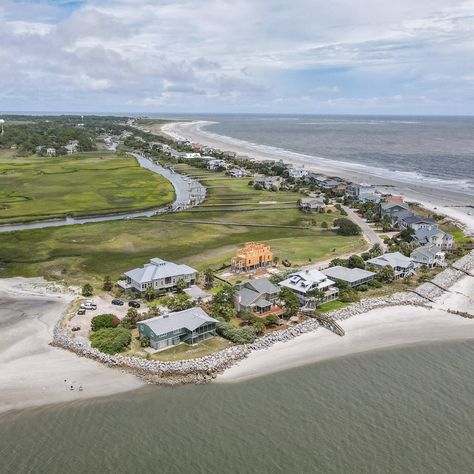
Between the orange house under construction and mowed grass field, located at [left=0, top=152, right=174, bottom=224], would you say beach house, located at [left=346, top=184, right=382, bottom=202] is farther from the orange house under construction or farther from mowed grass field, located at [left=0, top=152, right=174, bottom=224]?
the orange house under construction

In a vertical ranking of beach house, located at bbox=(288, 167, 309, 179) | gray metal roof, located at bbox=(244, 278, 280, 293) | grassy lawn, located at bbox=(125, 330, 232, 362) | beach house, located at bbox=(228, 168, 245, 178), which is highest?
gray metal roof, located at bbox=(244, 278, 280, 293)

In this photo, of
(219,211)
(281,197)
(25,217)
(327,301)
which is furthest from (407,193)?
(25,217)

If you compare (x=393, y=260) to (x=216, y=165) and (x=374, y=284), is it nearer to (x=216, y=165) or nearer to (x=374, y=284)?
(x=374, y=284)

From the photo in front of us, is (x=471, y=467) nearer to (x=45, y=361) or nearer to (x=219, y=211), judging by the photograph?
(x=45, y=361)

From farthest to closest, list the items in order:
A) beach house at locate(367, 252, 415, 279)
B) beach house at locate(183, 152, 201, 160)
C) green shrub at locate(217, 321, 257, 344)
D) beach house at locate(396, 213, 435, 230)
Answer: beach house at locate(183, 152, 201, 160)
beach house at locate(396, 213, 435, 230)
beach house at locate(367, 252, 415, 279)
green shrub at locate(217, 321, 257, 344)

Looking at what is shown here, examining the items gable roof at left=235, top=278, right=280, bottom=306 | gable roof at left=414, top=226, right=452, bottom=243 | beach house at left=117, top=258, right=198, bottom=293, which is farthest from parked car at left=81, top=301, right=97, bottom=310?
gable roof at left=414, top=226, right=452, bottom=243

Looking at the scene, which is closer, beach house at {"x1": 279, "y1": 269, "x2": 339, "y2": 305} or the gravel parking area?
the gravel parking area

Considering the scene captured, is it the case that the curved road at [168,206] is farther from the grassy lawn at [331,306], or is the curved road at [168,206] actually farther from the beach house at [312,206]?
the grassy lawn at [331,306]
